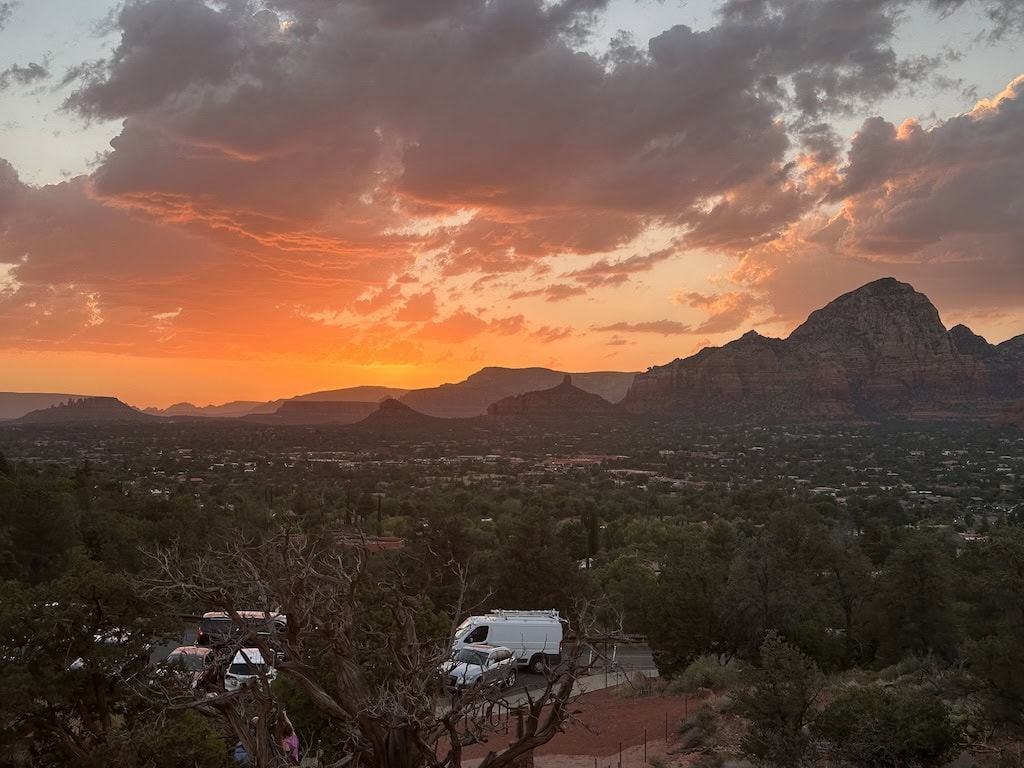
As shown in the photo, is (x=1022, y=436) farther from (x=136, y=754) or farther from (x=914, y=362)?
(x=136, y=754)

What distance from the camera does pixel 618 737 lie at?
1936cm

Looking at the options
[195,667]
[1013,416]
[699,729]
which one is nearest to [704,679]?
[699,729]

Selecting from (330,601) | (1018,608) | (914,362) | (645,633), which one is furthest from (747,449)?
(330,601)

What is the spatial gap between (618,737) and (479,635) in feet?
18.9

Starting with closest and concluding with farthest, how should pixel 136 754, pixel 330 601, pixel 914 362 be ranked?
pixel 330 601 → pixel 136 754 → pixel 914 362

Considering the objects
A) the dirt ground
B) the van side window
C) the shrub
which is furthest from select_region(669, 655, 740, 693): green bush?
the van side window

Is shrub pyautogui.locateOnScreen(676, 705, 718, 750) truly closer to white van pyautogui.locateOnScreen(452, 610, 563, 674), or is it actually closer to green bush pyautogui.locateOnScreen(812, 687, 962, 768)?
green bush pyautogui.locateOnScreen(812, 687, 962, 768)

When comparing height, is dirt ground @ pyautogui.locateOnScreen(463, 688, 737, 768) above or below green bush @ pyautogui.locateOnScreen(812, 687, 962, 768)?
below

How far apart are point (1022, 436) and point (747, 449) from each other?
53397 millimetres

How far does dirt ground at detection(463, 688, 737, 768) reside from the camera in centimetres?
1773

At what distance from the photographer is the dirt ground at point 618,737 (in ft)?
58.2

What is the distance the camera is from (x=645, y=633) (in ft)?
89.2

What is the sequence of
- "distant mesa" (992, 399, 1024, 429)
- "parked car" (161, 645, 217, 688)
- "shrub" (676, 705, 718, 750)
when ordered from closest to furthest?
"parked car" (161, 645, 217, 688)
"shrub" (676, 705, 718, 750)
"distant mesa" (992, 399, 1024, 429)

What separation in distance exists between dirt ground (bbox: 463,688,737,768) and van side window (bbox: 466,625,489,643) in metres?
3.27
